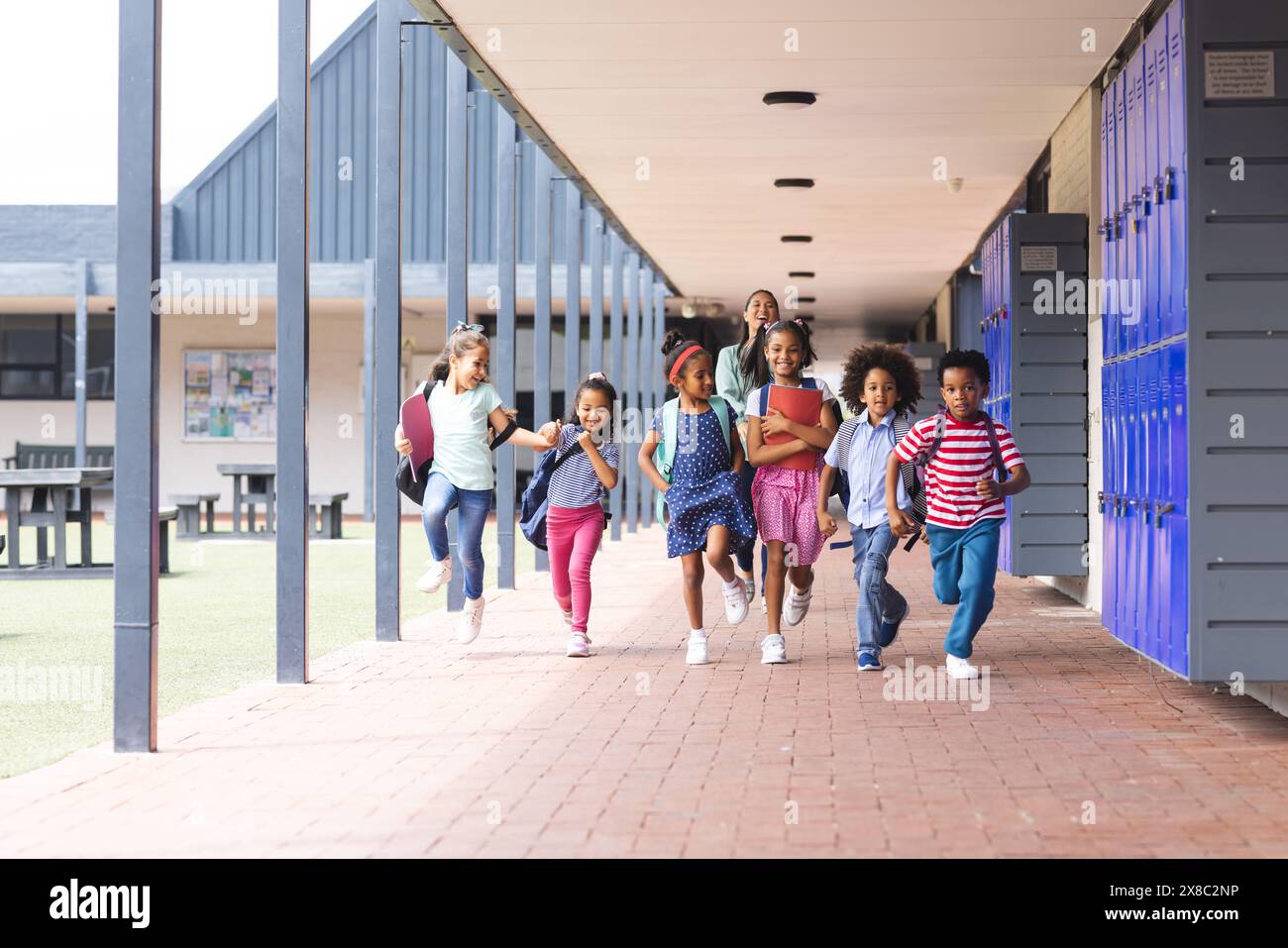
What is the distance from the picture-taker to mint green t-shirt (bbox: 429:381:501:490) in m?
8.02

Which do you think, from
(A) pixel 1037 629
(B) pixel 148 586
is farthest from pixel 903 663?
(B) pixel 148 586

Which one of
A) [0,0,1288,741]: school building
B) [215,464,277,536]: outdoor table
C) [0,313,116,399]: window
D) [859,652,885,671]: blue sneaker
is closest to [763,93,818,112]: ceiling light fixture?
[0,0,1288,741]: school building

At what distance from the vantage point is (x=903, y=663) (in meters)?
7.79

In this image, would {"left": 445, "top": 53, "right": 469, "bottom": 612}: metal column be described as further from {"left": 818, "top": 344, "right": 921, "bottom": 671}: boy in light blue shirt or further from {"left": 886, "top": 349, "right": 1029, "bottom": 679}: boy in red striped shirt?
{"left": 886, "top": 349, "right": 1029, "bottom": 679}: boy in red striped shirt

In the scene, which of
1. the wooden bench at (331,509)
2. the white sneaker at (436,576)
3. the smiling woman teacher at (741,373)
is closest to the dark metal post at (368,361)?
the wooden bench at (331,509)

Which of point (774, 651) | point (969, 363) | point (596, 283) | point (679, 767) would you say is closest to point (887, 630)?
point (774, 651)

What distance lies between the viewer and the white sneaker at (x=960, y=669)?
711cm

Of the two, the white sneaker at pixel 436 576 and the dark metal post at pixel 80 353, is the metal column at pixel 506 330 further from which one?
the dark metal post at pixel 80 353

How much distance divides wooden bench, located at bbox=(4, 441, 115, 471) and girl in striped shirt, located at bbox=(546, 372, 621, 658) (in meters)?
18.4

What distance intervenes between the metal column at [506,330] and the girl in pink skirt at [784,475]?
14.9 ft

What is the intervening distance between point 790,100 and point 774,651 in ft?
12.6

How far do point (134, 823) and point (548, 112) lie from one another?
7.03 m

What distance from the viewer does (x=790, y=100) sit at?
32.8ft
